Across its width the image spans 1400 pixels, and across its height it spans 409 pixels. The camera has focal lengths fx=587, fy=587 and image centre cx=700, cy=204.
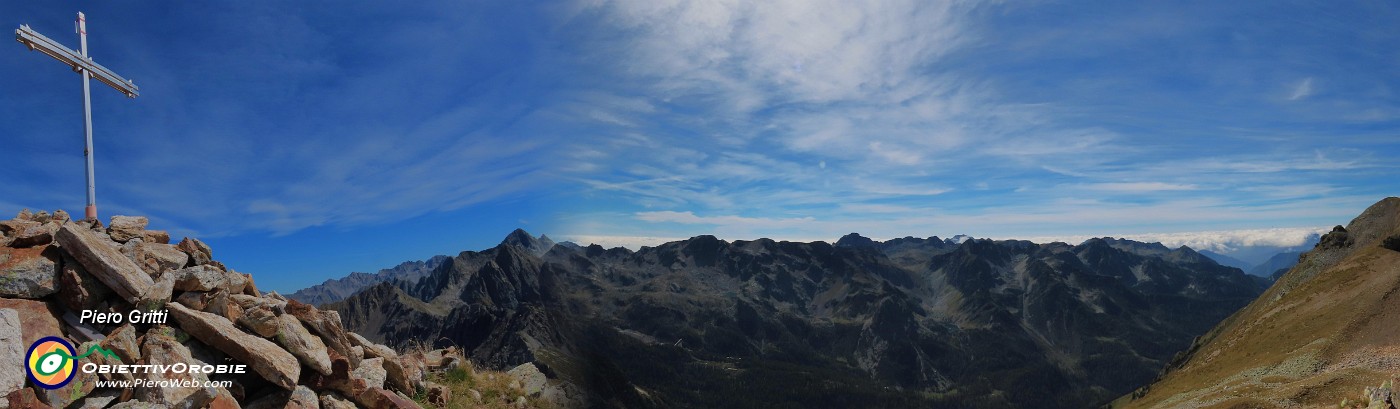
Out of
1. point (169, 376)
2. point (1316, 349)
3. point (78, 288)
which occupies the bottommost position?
point (1316, 349)

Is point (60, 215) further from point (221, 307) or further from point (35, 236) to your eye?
point (221, 307)

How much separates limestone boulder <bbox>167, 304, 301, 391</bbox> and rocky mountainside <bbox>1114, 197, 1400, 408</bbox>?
107488 millimetres

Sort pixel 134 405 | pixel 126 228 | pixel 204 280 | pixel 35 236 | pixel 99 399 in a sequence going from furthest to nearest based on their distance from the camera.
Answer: pixel 126 228 < pixel 204 280 < pixel 35 236 < pixel 99 399 < pixel 134 405

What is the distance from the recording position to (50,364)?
15.1 m

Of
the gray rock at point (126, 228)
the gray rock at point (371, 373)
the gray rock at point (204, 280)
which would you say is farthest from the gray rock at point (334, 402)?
the gray rock at point (126, 228)

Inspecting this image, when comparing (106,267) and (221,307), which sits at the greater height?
(106,267)

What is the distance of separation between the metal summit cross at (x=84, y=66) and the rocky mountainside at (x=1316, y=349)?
11751cm

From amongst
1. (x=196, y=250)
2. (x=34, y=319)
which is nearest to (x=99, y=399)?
(x=34, y=319)

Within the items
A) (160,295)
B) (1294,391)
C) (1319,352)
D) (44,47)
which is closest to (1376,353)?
(1319,352)

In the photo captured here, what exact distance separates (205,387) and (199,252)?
10.3 meters

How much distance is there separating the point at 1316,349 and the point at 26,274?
193699 millimetres

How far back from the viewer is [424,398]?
77.0ft

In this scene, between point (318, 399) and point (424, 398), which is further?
point (424, 398)

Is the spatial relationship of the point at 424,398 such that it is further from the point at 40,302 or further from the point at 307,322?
the point at 40,302
